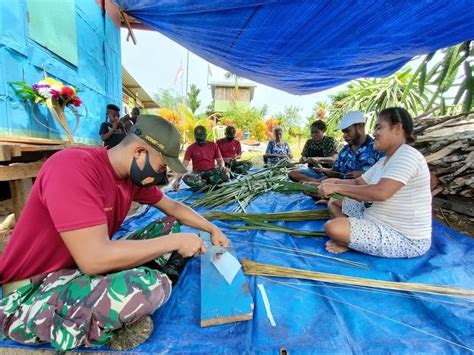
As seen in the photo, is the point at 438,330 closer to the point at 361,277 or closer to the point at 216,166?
the point at 361,277

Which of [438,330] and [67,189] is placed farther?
[438,330]

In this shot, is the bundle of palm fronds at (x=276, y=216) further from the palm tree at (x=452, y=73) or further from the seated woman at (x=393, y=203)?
the palm tree at (x=452, y=73)

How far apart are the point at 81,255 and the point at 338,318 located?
1156 millimetres

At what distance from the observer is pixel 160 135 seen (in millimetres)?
1124

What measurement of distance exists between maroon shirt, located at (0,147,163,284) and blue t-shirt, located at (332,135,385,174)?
8.73 feet

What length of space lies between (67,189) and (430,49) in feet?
12.1

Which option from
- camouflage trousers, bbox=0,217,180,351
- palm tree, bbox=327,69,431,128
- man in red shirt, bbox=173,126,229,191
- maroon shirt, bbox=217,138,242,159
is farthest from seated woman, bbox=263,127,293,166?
camouflage trousers, bbox=0,217,180,351

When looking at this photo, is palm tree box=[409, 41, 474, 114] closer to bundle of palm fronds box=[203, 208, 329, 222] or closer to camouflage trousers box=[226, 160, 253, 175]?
bundle of palm fronds box=[203, 208, 329, 222]

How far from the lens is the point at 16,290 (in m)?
1.01

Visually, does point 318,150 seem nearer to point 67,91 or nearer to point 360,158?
point 360,158

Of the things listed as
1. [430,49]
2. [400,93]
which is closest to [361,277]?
[430,49]

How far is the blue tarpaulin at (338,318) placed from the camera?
3.47ft

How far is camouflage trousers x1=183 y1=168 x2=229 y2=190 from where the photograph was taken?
12.7ft

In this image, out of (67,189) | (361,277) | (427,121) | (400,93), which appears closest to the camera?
(67,189)
